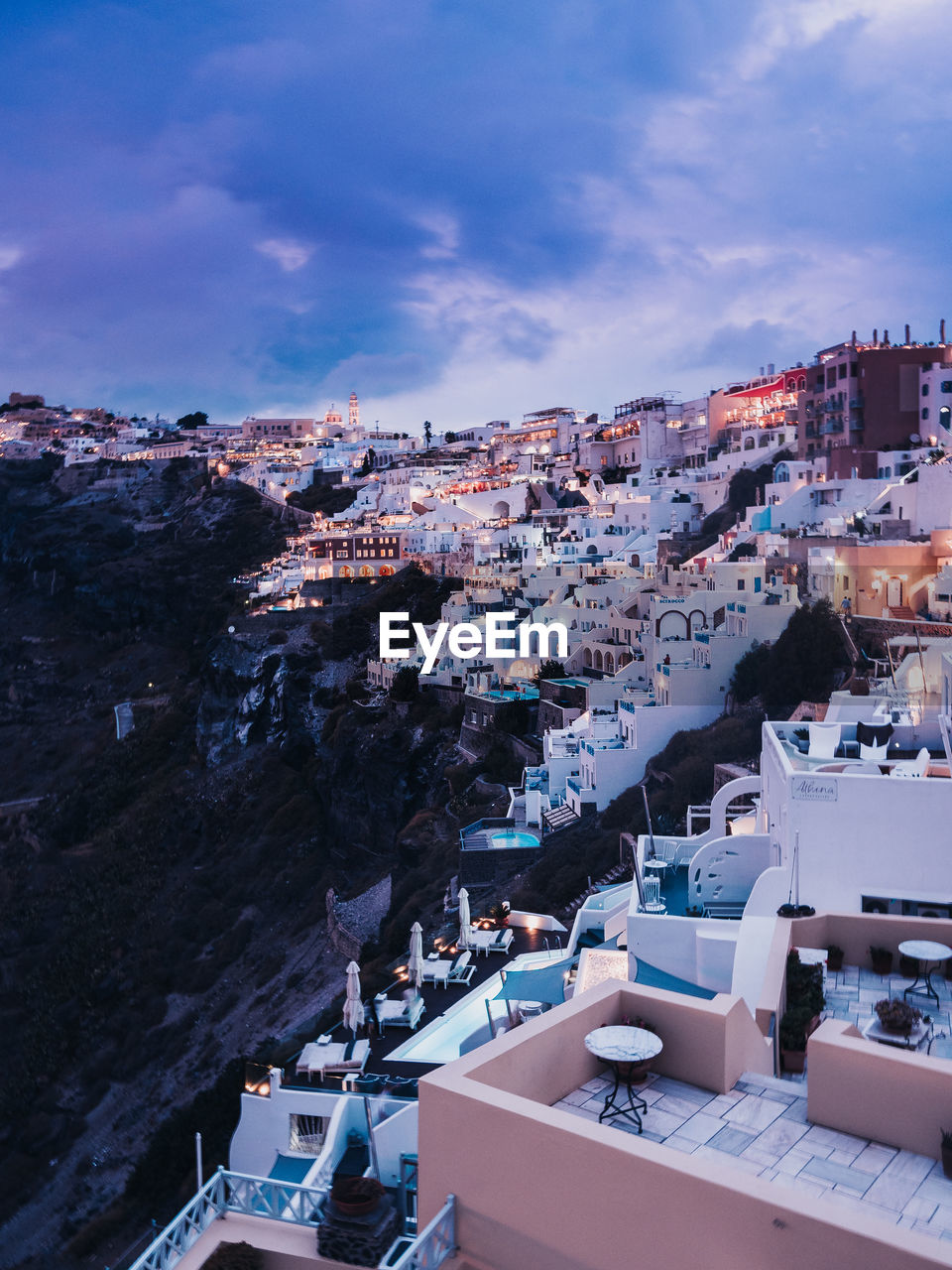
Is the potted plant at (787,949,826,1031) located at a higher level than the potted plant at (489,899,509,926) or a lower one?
higher

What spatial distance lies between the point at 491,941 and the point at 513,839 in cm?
529

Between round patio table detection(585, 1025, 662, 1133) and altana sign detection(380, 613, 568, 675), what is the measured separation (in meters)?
24.0

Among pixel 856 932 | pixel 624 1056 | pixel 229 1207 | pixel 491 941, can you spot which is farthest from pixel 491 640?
pixel 624 1056

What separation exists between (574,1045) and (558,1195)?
28.5 inches

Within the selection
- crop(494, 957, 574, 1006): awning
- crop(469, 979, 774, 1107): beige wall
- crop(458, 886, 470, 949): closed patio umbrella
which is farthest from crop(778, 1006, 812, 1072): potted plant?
crop(458, 886, 470, 949): closed patio umbrella

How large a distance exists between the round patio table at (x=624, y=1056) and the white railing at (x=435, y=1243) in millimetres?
625

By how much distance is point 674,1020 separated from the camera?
3.84 m

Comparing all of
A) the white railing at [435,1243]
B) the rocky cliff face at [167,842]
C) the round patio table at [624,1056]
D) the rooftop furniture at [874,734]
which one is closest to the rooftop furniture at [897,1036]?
the round patio table at [624,1056]

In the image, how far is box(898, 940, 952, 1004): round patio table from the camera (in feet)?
17.3

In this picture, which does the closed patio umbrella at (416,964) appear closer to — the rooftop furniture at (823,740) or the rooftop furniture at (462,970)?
the rooftop furniture at (462,970)

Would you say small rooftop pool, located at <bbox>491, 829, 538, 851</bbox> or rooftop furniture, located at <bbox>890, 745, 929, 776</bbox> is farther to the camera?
small rooftop pool, located at <bbox>491, 829, 538, 851</bbox>

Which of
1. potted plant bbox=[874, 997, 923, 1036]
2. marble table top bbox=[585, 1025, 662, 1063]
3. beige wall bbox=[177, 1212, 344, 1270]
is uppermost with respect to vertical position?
marble table top bbox=[585, 1025, 662, 1063]

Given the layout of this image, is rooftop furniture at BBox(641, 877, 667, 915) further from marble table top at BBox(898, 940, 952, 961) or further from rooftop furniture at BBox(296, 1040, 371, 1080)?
marble table top at BBox(898, 940, 952, 961)

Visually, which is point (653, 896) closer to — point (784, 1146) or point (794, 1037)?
point (794, 1037)
